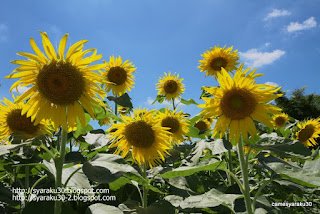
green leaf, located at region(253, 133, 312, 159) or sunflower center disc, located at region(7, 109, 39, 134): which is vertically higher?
sunflower center disc, located at region(7, 109, 39, 134)

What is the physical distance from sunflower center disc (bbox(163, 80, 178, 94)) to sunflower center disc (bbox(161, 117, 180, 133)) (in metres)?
2.62

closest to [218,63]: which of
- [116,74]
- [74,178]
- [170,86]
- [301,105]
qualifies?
[170,86]

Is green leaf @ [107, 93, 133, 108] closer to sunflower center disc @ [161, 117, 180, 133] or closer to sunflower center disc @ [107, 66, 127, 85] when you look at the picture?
sunflower center disc @ [161, 117, 180, 133]

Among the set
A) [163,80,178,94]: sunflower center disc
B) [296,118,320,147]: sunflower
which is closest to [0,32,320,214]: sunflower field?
[296,118,320,147]: sunflower

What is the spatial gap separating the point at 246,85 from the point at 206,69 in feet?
9.19

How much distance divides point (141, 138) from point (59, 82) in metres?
1.13

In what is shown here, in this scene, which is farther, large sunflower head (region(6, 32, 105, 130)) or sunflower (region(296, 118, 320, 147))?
sunflower (region(296, 118, 320, 147))

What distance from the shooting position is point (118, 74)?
509 centimetres

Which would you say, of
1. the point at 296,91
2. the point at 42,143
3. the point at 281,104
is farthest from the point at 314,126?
the point at 296,91

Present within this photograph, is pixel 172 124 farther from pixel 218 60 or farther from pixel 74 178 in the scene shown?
pixel 74 178

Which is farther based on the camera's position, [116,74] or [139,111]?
[116,74]

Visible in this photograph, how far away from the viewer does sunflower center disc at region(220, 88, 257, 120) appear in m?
2.53

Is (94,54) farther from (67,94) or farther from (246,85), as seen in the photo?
(246,85)

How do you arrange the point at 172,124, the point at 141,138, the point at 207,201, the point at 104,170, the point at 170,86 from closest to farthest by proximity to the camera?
the point at 104,170, the point at 207,201, the point at 141,138, the point at 172,124, the point at 170,86
